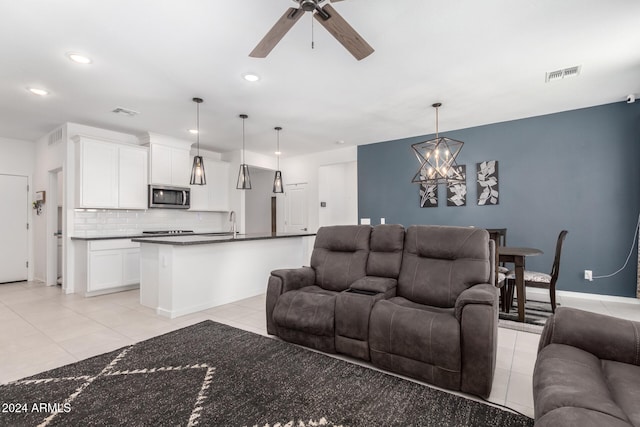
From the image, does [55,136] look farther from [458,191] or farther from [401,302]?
[458,191]

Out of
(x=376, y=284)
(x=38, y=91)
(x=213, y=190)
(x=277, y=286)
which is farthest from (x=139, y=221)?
(x=376, y=284)

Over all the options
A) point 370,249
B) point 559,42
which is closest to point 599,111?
point 559,42

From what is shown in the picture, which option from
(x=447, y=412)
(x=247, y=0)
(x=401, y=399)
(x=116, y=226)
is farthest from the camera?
(x=116, y=226)

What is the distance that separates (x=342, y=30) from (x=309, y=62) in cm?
119

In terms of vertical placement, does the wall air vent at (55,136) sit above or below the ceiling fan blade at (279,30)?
above

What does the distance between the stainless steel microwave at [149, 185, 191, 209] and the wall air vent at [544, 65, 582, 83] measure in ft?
19.1

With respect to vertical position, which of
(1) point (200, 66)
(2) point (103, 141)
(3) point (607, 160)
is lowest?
(3) point (607, 160)

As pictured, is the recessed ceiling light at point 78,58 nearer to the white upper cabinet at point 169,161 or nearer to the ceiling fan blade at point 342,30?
the ceiling fan blade at point 342,30

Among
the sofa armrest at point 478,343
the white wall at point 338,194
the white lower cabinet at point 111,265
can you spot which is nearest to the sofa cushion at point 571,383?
the sofa armrest at point 478,343

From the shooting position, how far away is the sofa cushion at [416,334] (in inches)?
78.4

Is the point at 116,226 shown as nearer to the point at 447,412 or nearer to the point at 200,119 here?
the point at 200,119

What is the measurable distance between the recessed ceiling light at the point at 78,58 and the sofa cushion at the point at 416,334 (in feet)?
11.3

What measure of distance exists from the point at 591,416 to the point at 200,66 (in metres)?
3.68

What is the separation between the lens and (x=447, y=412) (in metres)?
1.80
